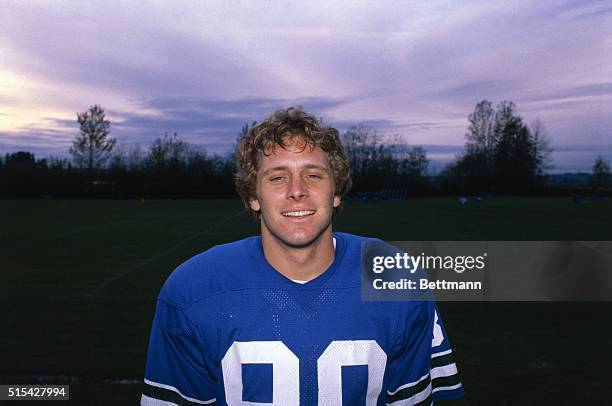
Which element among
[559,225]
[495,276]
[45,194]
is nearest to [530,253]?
[495,276]

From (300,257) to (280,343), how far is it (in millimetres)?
377

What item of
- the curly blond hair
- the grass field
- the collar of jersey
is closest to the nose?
the curly blond hair

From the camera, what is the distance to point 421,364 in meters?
2.77

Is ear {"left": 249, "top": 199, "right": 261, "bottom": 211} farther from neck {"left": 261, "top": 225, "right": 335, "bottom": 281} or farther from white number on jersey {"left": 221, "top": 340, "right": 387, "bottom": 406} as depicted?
white number on jersey {"left": 221, "top": 340, "right": 387, "bottom": 406}

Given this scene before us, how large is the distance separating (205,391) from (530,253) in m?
15.0

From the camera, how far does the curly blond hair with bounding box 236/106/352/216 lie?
2842 millimetres

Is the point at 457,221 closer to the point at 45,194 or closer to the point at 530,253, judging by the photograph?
the point at 530,253

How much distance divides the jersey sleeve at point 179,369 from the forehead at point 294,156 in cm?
77

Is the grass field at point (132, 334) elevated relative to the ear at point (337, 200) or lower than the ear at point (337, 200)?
lower

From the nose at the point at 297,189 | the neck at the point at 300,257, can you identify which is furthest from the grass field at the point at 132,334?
the nose at the point at 297,189

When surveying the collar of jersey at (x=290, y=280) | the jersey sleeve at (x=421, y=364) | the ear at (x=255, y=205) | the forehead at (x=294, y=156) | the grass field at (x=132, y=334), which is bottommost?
the grass field at (x=132, y=334)

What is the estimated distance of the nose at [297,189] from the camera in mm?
2686

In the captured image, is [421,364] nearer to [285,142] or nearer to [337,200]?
[337,200]

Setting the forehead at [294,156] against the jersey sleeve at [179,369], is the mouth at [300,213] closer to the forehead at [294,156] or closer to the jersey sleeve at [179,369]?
the forehead at [294,156]
